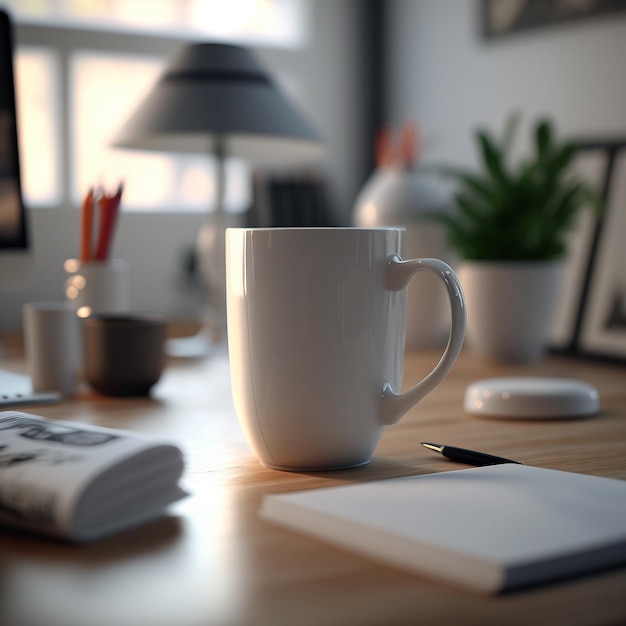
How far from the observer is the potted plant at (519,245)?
129cm

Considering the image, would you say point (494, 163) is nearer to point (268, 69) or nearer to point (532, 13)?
point (532, 13)

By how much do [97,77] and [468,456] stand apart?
2337 mm

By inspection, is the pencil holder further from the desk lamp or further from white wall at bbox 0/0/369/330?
white wall at bbox 0/0/369/330

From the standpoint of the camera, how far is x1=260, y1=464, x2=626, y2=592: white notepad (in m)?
0.42

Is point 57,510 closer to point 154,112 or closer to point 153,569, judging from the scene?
point 153,569

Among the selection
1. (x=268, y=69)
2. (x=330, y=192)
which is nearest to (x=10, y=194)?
(x=268, y=69)

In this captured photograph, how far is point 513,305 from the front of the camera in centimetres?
130

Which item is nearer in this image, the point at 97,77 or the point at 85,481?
the point at 85,481

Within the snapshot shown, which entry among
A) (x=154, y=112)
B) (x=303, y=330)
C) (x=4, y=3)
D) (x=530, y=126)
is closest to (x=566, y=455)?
(x=303, y=330)

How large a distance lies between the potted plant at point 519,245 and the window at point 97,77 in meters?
1.54

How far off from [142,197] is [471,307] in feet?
5.88

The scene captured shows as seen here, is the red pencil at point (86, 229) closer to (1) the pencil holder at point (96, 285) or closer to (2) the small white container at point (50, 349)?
(1) the pencil holder at point (96, 285)

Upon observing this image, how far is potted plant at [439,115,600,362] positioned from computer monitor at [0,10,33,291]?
661 millimetres

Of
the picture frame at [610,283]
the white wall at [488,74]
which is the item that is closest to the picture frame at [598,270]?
the picture frame at [610,283]
